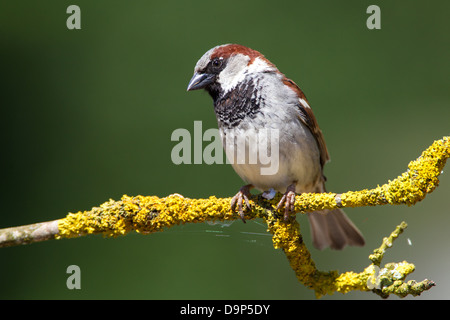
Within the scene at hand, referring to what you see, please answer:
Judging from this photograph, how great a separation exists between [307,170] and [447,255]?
0.91 m

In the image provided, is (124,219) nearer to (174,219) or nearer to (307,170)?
(174,219)

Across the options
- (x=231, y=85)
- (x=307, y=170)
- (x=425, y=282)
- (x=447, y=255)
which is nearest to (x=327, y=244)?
(x=307, y=170)

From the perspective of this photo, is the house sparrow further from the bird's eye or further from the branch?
the branch

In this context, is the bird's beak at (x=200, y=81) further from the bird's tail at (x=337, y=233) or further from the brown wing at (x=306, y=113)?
the bird's tail at (x=337, y=233)

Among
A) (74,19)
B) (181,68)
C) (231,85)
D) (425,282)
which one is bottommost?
(425,282)

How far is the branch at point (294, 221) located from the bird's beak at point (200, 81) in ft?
1.92

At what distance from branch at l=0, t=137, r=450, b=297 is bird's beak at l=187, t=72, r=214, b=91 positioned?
59 centimetres

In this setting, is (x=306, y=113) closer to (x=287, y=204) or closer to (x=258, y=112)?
(x=258, y=112)

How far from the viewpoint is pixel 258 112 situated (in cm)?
201

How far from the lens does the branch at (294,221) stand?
4.37 ft

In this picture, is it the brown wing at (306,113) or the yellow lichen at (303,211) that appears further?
the brown wing at (306,113)

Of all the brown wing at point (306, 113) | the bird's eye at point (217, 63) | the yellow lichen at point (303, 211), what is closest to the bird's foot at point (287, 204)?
the yellow lichen at point (303, 211)

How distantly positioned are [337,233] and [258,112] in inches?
29.3

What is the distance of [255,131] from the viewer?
1990 millimetres
